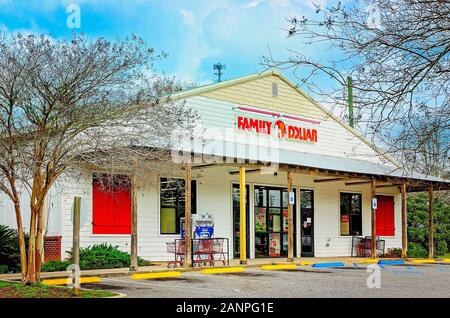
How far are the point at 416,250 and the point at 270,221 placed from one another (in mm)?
8440

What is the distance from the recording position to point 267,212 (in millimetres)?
26703

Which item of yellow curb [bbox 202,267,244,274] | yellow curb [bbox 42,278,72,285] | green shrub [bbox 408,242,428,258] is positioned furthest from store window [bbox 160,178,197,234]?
green shrub [bbox 408,242,428,258]

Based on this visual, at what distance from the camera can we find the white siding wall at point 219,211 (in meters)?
21.1

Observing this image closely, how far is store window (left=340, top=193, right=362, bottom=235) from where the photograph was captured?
29.8 metres

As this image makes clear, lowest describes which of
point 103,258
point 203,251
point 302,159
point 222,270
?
point 222,270

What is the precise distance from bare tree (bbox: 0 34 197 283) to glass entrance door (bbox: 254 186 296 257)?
1212 cm

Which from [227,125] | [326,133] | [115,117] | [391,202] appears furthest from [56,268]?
[391,202]

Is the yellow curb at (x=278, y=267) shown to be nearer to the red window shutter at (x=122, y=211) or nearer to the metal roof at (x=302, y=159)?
the metal roof at (x=302, y=159)

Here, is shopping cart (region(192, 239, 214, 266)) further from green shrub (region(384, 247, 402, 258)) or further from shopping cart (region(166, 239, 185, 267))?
green shrub (region(384, 247, 402, 258))

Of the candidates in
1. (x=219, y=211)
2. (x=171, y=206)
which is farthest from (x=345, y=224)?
(x=171, y=206)

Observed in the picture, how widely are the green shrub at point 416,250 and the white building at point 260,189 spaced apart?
87 centimetres

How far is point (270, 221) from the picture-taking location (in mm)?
26844

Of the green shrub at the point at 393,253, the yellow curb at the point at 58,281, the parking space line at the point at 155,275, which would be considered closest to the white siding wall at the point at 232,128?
the green shrub at the point at 393,253

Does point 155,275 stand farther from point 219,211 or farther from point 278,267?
point 219,211
